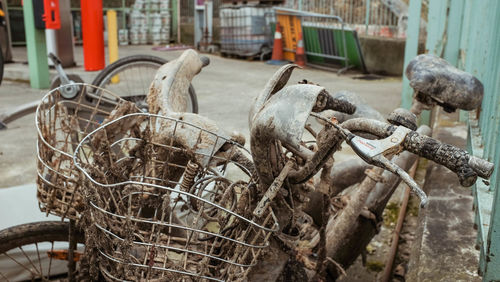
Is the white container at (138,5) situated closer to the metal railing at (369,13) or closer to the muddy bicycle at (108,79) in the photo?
the metal railing at (369,13)

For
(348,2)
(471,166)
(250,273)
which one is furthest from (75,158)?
(348,2)

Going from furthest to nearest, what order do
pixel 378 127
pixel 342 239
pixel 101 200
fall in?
pixel 342 239 → pixel 101 200 → pixel 378 127

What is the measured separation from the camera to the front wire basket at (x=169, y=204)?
145cm

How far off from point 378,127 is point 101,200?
0.79m

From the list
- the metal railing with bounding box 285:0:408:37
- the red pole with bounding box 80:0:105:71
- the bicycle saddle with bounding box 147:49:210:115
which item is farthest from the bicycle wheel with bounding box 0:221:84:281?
the metal railing with bounding box 285:0:408:37

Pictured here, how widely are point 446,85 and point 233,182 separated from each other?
969mm

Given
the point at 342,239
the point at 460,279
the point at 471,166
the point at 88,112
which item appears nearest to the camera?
the point at 471,166

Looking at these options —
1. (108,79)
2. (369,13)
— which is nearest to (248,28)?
(369,13)

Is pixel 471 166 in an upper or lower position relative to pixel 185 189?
upper

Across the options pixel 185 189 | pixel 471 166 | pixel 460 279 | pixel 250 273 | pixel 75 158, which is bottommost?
pixel 460 279

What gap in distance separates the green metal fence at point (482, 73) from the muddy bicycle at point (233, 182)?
0.42 meters

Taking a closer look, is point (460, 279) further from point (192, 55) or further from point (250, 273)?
point (192, 55)

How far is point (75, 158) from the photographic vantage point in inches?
59.7

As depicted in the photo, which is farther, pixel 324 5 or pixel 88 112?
pixel 324 5
